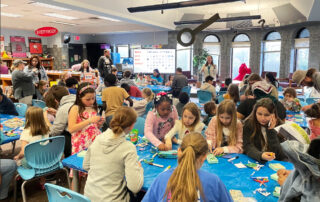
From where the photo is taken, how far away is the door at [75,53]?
13.6 meters

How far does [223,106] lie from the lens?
2.75 meters

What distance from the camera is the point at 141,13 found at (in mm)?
8852

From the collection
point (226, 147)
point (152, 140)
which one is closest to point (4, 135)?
point (152, 140)

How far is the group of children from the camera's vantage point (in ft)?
4.92

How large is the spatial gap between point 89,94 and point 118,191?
134cm

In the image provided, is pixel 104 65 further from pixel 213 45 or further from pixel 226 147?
pixel 213 45

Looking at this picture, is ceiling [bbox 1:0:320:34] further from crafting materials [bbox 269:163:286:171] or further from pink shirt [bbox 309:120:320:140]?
crafting materials [bbox 269:163:286:171]

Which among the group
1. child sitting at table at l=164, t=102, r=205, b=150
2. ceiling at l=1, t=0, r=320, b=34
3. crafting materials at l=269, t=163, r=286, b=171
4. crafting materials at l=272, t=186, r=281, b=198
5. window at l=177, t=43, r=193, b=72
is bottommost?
crafting materials at l=272, t=186, r=281, b=198

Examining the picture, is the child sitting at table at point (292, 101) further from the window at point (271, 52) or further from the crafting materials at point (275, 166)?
the window at point (271, 52)

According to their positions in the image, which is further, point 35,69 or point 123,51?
point 123,51

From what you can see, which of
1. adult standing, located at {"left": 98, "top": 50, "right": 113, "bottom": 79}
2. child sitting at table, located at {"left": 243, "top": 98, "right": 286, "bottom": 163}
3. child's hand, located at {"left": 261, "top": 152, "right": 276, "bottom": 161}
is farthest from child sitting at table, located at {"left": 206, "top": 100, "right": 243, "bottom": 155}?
adult standing, located at {"left": 98, "top": 50, "right": 113, "bottom": 79}

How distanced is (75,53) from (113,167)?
1298 cm

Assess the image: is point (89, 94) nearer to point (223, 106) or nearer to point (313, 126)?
point (223, 106)

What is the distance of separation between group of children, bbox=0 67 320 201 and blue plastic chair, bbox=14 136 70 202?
21cm
